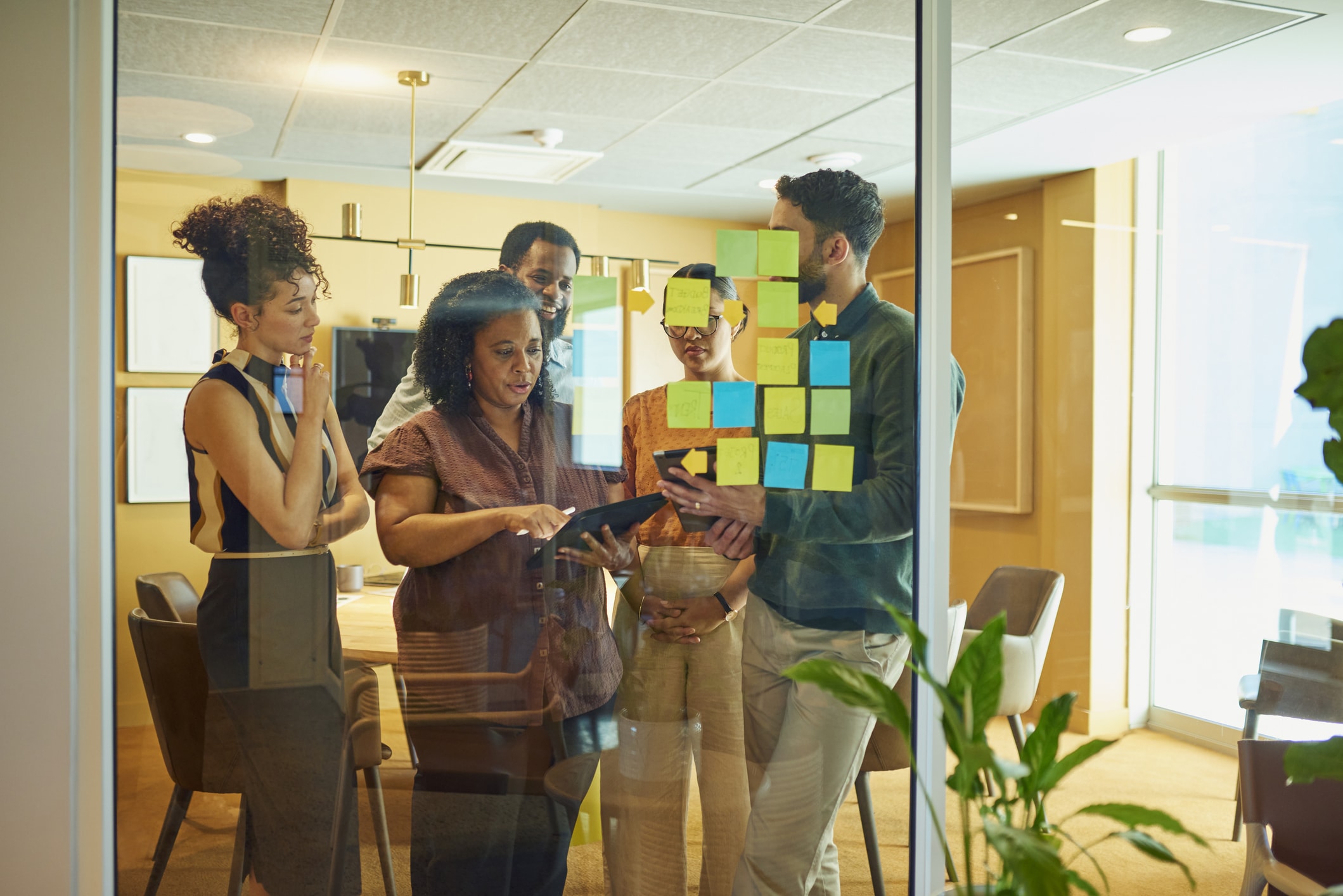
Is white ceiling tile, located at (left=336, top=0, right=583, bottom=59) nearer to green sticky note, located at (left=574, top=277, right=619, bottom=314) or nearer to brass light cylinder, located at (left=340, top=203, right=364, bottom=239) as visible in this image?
brass light cylinder, located at (left=340, top=203, right=364, bottom=239)

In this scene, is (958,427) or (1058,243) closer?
(958,427)

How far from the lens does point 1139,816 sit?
3.42ft

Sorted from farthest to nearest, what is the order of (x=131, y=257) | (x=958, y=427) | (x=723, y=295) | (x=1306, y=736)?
(x=1306, y=736), (x=958, y=427), (x=723, y=295), (x=131, y=257)

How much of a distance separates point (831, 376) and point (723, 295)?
0.92ft

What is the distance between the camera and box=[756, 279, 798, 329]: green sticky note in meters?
2.00

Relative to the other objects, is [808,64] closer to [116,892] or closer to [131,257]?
[131,257]

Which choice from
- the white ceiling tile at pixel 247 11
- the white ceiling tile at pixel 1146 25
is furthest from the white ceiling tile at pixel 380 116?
the white ceiling tile at pixel 1146 25

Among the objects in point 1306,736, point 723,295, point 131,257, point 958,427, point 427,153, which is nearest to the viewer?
point 131,257

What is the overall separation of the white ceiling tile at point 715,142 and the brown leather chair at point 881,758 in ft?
3.43

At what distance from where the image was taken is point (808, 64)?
1.98 meters

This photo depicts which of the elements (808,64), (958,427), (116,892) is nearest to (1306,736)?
(958,427)

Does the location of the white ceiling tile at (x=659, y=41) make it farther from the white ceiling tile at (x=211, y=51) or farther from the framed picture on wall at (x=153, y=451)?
the framed picture on wall at (x=153, y=451)

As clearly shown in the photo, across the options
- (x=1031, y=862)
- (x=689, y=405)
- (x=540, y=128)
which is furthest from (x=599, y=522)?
(x=1031, y=862)

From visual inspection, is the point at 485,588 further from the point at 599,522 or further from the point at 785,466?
the point at 785,466
